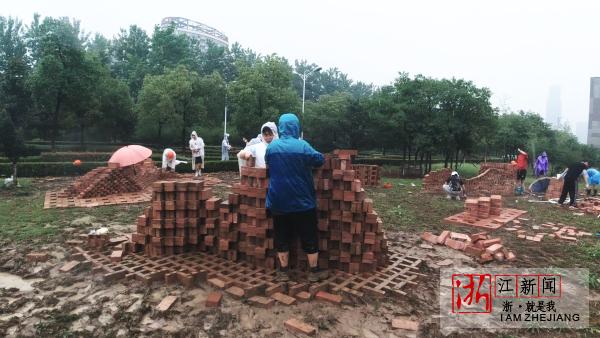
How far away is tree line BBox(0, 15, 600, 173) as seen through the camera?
62.1 feet

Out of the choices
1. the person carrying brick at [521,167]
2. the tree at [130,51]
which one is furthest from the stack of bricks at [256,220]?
the tree at [130,51]

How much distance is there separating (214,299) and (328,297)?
1149 millimetres

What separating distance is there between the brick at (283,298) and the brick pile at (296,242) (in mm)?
774

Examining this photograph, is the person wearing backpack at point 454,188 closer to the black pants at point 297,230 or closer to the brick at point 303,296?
the black pants at point 297,230

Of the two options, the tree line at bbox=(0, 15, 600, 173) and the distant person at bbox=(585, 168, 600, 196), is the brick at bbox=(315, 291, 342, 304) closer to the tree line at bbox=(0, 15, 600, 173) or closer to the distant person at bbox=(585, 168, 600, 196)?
the tree line at bbox=(0, 15, 600, 173)

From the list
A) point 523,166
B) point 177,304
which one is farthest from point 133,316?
point 523,166

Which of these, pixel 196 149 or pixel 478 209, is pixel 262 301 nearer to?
pixel 478 209

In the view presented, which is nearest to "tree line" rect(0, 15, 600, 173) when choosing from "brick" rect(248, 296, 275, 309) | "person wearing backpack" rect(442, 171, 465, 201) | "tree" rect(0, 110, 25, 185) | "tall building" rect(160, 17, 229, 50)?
"tree" rect(0, 110, 25, 185)

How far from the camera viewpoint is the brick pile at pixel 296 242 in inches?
173

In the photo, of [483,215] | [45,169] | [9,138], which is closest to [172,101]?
[45,169]

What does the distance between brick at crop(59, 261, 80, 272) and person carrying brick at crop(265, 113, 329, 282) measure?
2.58 meters

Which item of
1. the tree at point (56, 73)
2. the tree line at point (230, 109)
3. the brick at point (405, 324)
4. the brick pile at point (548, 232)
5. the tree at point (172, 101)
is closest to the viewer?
the brick at point (405, 324)

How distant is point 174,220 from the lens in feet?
16.3

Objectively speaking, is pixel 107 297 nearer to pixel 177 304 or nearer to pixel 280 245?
pixel 177 304
